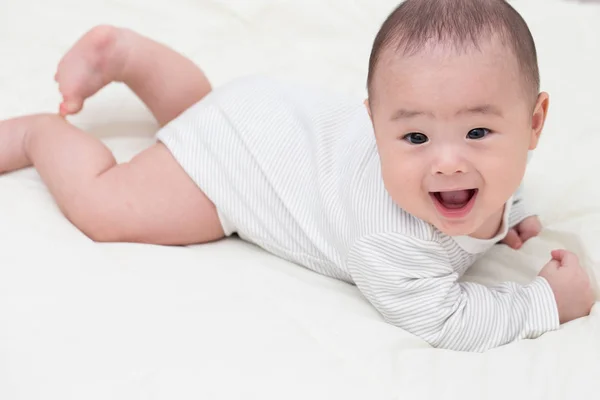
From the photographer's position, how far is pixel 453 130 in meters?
1.02

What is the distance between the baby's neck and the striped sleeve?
3.7 inches

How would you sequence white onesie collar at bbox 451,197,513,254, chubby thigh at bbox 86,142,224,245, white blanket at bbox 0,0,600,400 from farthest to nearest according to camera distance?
chubby thigh at bbox 86,142,224,245
white onesie collar at bbox 451,197,513,254
white blanket at bbox 0,0,600,400

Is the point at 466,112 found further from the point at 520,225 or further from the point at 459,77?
the point at 520,225

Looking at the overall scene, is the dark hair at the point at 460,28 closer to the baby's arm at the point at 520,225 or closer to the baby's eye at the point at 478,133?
the baby's eye at the point at 478,133

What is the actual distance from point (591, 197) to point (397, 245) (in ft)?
1.31

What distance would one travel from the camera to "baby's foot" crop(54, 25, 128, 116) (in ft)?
4.80

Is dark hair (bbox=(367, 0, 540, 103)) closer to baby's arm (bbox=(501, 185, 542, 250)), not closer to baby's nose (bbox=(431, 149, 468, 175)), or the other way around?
baby's nose (bbox=(431, 149, 468, 175))

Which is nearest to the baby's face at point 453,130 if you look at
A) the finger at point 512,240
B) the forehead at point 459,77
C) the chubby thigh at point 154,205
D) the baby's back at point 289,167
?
the forehead at point 459,77

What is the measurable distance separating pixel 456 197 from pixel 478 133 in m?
0.10

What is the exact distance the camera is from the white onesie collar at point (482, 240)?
1184 mm

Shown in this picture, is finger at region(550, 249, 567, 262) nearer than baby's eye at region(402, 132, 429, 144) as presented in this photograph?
No

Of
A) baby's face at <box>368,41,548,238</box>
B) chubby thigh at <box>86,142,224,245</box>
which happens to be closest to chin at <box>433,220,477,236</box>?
baby's face at <box>368,41,548,238</box>

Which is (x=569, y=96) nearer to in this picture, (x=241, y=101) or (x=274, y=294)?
(x=241, y=101)

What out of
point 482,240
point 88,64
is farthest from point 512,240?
point 88,64
